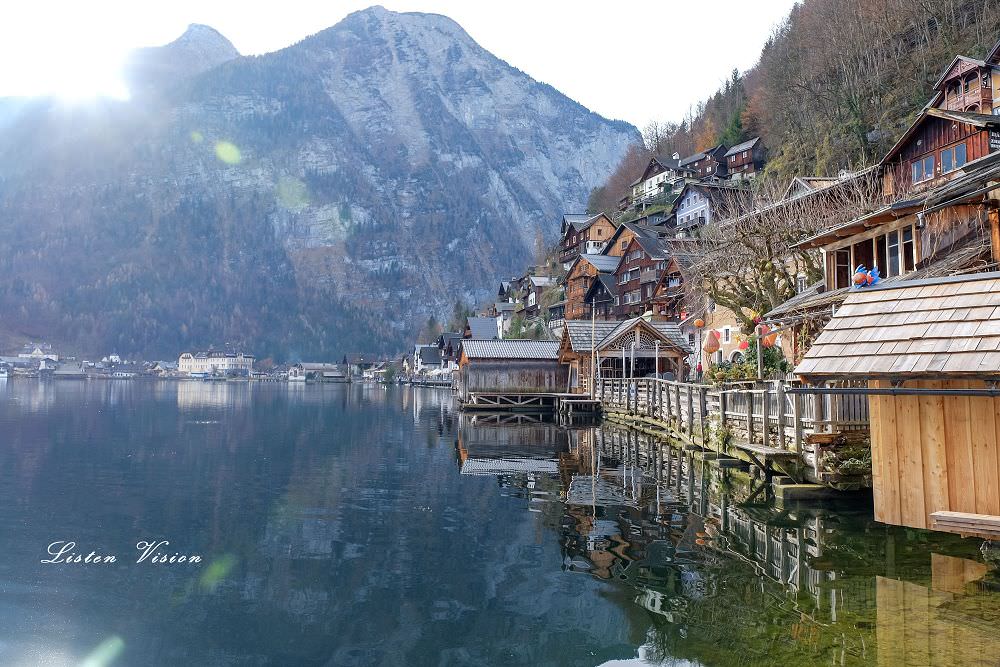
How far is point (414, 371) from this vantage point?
158 meters

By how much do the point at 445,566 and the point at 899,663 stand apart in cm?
766

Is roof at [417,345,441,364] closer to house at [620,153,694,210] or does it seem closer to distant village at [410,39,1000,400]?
distant village at [410,39,1000,400]

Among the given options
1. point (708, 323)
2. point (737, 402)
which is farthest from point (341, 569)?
point (708, 323)

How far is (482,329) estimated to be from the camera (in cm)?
9706

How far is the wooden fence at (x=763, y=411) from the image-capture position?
17.5m

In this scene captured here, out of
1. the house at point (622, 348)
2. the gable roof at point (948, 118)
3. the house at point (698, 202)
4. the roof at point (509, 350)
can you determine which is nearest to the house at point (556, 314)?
the house at point (698, 202)

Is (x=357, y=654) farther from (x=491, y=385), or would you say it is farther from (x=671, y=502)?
(x=491, y=385)

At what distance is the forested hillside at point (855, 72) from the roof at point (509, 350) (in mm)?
24576

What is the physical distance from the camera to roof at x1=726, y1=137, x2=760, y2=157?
274 ft

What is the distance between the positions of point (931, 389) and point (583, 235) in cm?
8811

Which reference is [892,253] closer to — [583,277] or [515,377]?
[515,377]

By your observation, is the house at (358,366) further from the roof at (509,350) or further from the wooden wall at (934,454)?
the wooden wall at (934,454)

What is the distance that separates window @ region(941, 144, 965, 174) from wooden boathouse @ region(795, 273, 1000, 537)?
27408 millimetres

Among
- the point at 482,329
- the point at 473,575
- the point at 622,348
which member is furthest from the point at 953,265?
the point at 482,329
